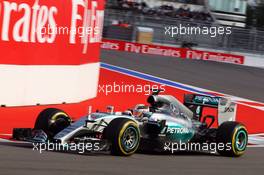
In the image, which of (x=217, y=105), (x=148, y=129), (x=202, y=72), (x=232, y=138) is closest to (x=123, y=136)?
(x=148, y=129)

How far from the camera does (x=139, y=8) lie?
37562 millimetres

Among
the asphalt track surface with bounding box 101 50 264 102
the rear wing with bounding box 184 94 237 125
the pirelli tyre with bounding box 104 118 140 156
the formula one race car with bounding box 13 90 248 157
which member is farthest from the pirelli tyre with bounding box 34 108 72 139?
the asphalt track surface with bounding box 101 50 264 102

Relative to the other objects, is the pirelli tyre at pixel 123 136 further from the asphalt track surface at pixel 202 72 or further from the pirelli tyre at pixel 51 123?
the asphalt track surface at pixel 202 72

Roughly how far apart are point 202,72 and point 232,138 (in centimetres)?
1561

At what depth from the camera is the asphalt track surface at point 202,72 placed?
22.5 metres

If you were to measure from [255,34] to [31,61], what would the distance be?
19.6 m

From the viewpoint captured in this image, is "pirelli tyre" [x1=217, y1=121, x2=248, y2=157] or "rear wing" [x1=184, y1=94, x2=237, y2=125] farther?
"rear wing" [x1=184, y1=94, x2=237, y2=125]

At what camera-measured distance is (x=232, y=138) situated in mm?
10047

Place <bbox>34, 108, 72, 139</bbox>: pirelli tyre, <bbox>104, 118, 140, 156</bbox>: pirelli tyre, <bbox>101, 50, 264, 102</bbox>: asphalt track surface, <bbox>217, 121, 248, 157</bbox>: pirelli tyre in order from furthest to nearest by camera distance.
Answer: <bbox>101, 50, 264, 102</bbox>: asphalt track surface
<bbox>217, 121, 248, 157</bbox>: pirelli tyre
<bbox>34, 108, 72, 139</bbox>: pirelli tyre
<bbox>104, 118, 140, 156</bbox>: pirelli tyre

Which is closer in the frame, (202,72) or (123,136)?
(123,136)

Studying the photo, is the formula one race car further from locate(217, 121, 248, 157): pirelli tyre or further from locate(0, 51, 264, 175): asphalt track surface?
locate(0, 51, 264, 175): asphalt track surface

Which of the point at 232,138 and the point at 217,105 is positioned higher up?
the point at 217,105

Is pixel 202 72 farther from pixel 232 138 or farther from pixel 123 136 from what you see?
pixel 123 136

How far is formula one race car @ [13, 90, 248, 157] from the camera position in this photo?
887 cm
